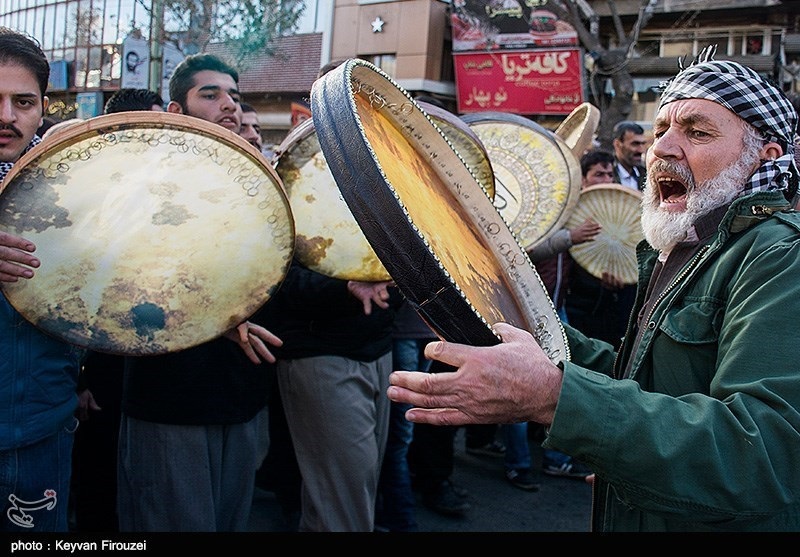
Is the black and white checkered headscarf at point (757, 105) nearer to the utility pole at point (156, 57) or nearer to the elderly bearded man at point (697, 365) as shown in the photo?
the elderly bearded man at point (697, 365)

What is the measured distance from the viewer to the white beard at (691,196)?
1.65 meters

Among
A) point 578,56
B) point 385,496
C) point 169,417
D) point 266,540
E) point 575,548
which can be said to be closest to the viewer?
point 575,548

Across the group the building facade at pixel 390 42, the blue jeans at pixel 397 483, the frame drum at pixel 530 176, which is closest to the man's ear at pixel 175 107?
the frame drum at pixel 530 176

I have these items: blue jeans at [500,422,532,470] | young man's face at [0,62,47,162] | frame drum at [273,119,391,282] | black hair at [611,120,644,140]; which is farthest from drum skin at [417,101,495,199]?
black hair at [611,120,644,140]

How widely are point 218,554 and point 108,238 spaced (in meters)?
1.01

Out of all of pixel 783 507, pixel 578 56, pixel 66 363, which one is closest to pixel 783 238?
pixel 783 507

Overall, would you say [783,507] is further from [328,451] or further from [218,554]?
[328,451]

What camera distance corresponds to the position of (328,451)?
117 inches

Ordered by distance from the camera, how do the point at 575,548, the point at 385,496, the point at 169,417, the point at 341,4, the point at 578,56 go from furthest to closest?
the point at 341,4 → the point at 578,56 → the point at 385,496 → the point at 169,417 → the point at 575,548

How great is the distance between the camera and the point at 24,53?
2061 mm

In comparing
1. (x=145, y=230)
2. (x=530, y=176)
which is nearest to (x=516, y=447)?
(x=530, y=176)

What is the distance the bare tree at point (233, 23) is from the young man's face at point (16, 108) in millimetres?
15624

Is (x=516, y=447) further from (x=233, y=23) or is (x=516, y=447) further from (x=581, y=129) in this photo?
(x=233, y=23)

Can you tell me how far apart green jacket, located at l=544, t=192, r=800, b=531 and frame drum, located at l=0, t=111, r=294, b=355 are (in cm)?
104
